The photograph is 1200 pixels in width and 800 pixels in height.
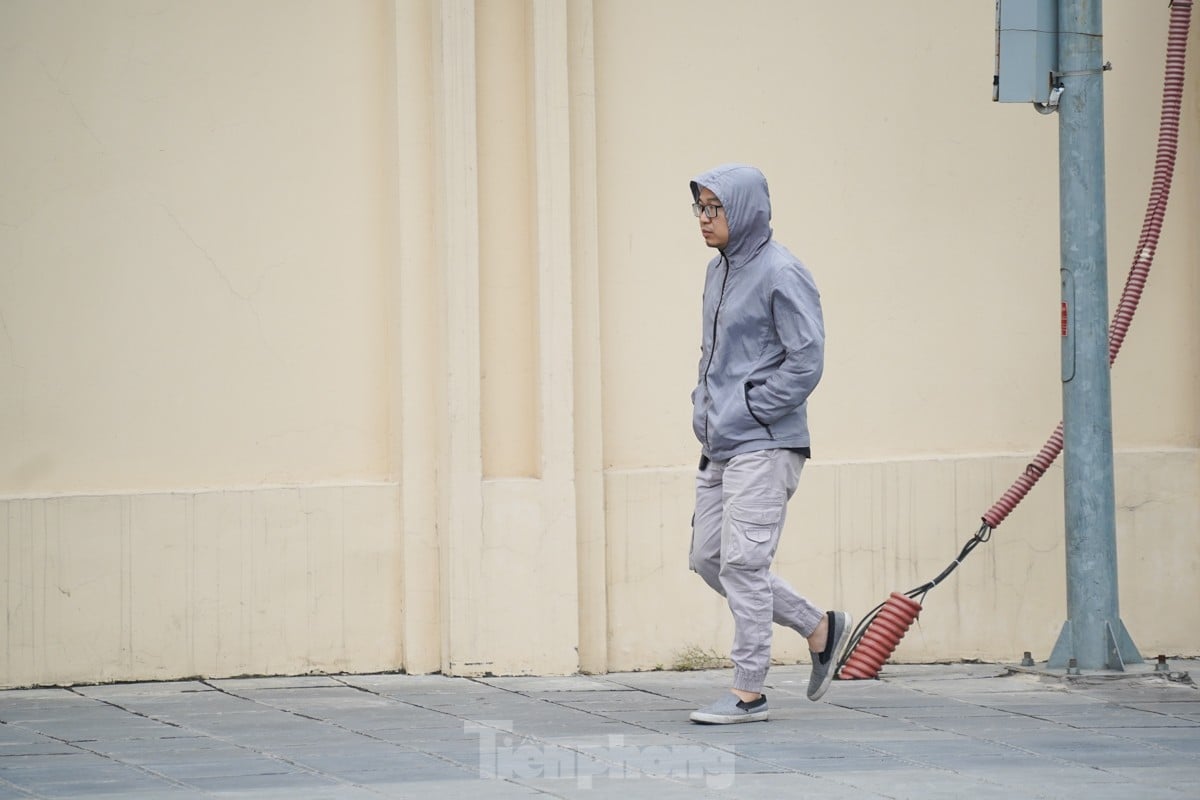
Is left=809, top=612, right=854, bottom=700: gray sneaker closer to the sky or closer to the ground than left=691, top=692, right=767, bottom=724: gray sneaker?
closer to the sky

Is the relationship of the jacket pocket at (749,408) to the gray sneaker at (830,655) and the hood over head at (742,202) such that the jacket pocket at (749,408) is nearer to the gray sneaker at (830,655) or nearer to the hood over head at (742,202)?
the hood over head at (742,202)

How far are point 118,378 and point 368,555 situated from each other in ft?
4.09

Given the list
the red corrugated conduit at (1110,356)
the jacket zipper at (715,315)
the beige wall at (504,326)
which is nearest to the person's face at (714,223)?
the jacket zipper at (715,315)

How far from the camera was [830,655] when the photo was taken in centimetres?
647

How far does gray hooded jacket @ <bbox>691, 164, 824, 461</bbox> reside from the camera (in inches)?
242

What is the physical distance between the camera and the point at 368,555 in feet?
24.4

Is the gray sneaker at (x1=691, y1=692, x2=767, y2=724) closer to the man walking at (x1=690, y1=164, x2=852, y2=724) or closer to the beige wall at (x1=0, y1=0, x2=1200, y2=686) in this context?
the man walking at (x1=690, y1=164, x2=852, y2=724)

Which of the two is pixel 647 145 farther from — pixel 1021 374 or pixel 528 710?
pixel 528 710

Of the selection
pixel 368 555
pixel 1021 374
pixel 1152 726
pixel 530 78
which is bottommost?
pixel 1152 726

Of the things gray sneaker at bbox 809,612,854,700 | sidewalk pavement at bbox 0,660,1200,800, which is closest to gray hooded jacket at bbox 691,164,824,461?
gray sneaker at bbox 809,612,854,700

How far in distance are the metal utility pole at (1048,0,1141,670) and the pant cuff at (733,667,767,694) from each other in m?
1.53

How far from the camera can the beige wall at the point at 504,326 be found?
287 inches

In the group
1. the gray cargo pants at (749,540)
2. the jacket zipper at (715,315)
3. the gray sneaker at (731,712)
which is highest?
the jacket zipper at (715,315)

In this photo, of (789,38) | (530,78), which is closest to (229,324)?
(530,78)
